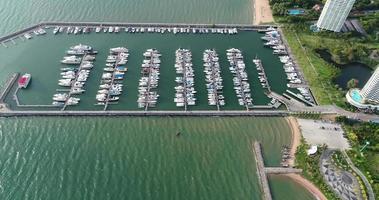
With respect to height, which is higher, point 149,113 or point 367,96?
point 367,96

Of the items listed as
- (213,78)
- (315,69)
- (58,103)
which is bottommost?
(58,103)

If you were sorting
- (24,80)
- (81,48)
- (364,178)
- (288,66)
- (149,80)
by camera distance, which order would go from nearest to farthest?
(364,178)
(24,80)
(149,80)
(288,66)
(81,48)

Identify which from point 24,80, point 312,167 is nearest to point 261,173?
point 312,167

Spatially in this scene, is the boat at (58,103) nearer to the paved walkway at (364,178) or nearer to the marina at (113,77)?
the marina at (113,77)

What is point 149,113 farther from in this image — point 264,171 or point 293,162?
point 293,162

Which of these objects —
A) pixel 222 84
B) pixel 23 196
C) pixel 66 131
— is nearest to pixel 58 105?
pixel 66 131

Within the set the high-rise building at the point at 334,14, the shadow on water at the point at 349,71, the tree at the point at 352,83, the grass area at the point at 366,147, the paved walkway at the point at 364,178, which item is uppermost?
the high-rise building at the point at 334,14

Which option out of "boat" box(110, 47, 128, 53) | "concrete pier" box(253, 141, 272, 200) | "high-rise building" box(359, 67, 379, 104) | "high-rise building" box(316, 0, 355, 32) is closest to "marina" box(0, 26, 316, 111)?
"boat" box(110, 47, 128, 53)

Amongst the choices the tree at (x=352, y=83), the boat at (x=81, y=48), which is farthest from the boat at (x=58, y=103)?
the tree at (x=352, y=83)
